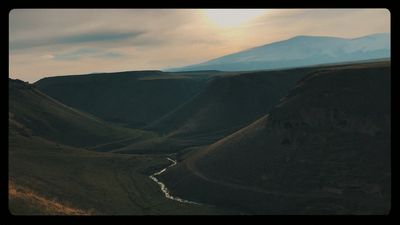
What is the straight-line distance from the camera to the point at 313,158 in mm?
80438

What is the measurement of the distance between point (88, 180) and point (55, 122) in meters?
74.0

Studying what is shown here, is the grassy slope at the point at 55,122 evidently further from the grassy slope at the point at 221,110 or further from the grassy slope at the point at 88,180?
the grassy slope at the point at 88,180

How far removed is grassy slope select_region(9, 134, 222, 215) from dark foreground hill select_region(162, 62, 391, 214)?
8.44 metres

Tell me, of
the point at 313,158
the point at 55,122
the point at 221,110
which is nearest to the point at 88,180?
the point at 313,158

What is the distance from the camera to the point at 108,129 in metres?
168

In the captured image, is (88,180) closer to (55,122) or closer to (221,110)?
(55,122)

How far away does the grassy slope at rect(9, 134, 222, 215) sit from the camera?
67.6 m

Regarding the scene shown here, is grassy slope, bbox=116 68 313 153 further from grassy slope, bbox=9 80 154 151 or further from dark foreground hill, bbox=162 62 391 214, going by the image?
dark foreground hill, bbox=162 62 391 214

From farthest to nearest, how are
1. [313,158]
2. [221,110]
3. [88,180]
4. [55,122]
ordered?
[221,110] → [55,122] → [88,180] → [313,158]

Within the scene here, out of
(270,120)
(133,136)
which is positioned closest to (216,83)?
(133,136)

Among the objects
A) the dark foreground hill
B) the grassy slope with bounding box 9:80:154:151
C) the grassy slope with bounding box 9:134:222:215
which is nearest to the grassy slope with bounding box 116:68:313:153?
the grassy slope with bounding box 9:80:154:151

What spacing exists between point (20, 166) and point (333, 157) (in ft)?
192

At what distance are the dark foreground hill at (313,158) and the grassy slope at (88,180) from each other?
8442mm

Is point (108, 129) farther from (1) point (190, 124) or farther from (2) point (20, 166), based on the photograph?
(2) point (20, 166)
